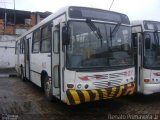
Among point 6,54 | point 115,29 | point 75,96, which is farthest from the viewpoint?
point 6,54

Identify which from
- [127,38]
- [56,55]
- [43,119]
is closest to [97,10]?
[127,38]

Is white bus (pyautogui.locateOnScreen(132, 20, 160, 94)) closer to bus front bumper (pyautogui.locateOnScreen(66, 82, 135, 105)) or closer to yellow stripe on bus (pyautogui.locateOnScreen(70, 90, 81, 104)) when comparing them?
bus front bumper (pyautogui.locateOnScreen(66, 82, 135, 105))

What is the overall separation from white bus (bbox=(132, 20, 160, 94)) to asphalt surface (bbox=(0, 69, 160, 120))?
66 centimetres

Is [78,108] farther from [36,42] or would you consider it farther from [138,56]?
[36,42]

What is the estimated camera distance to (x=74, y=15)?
19.2 feet

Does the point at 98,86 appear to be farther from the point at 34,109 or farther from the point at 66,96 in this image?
the point at 34,109

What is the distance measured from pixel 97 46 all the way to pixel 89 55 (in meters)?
0.36

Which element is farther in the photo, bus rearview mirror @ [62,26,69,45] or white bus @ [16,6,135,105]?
white bus @ [16,6,135,105]

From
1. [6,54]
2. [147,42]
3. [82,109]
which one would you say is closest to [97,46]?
[147,42]

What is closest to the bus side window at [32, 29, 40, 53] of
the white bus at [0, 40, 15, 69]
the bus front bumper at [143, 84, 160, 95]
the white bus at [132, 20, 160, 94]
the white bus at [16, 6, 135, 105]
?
the white bus at [16, 6, 135, 105]

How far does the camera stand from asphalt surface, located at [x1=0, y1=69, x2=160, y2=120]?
6.20 metres

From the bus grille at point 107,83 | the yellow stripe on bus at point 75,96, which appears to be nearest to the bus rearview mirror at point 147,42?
the bus grille at point 107,83

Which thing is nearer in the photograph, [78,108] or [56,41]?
[56,41]

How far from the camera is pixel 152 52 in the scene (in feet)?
24.1
